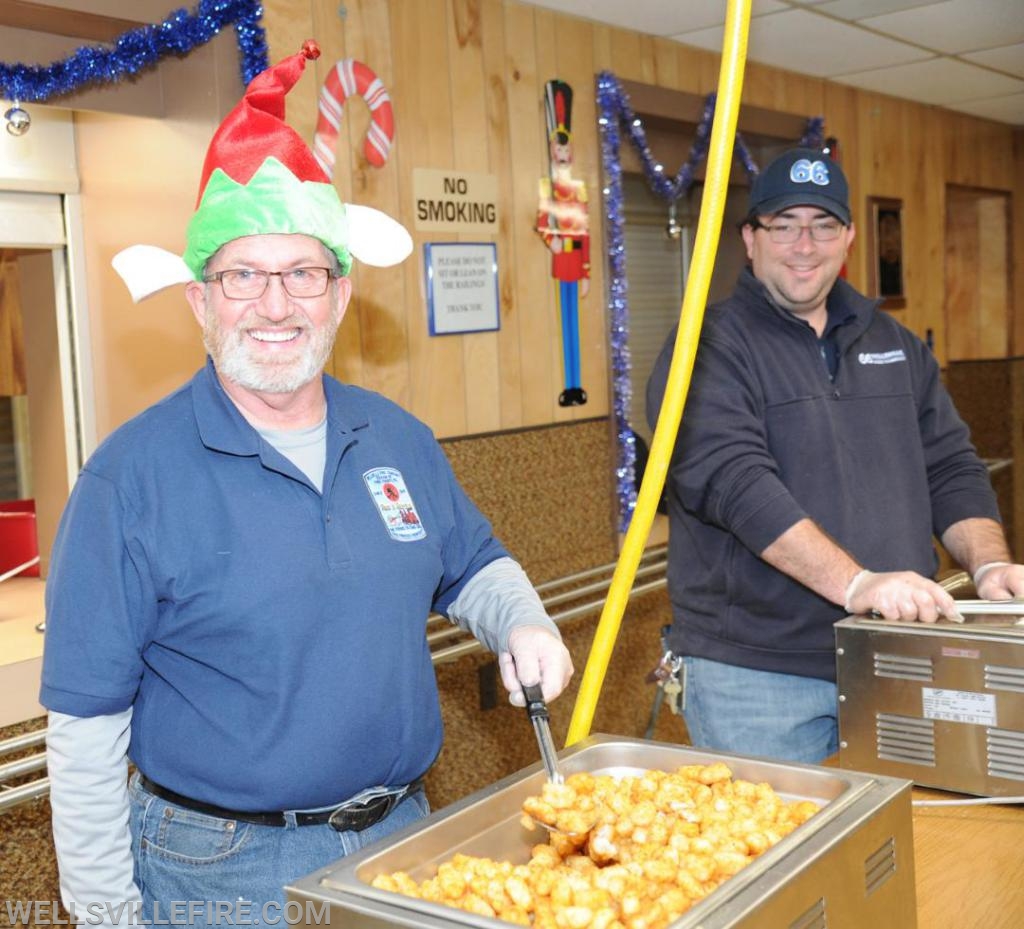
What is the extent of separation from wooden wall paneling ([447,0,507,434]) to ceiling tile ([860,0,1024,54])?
4.55ft

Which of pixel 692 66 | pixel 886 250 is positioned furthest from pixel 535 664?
pixel 886 250

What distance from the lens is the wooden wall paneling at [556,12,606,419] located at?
367 centimetres

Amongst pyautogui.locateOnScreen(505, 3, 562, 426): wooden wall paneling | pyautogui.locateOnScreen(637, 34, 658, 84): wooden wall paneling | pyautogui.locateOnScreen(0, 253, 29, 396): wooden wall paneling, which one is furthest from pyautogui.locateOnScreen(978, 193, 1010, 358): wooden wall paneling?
pyautogui.locateOnScreen(0, 253, 29, 396): wooden wall paneling

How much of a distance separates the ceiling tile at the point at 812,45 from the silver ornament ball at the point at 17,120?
2189 millimetres

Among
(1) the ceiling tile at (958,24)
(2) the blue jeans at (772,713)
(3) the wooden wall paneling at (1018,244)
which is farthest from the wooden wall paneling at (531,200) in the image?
(3) the wooden wall paneling at (1018,244)

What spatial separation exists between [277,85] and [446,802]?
2.17 m

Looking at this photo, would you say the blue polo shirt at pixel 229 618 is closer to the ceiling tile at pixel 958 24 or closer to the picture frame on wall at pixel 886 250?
the ceiling tile at pixel 958 24

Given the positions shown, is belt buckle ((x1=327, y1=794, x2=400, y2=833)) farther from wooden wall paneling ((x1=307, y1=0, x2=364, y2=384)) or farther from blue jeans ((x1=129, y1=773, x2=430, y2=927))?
wooden wall paneling ((x1=307, y1=0, x2=364, y2=384))

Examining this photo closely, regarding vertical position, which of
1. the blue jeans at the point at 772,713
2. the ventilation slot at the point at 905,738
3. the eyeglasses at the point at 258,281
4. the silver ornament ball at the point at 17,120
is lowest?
the blue jeans at the point at 772,713

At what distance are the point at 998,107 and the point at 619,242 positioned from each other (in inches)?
112

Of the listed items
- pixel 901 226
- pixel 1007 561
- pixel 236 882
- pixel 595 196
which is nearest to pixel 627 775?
pixel 236 882

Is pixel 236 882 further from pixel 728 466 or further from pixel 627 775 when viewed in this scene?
pixel 728 466

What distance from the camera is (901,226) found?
5.25m

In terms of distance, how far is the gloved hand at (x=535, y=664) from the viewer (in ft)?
4.82
